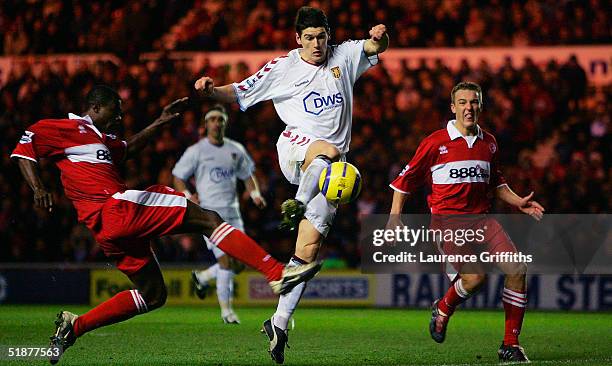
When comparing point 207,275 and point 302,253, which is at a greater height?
point 302,253

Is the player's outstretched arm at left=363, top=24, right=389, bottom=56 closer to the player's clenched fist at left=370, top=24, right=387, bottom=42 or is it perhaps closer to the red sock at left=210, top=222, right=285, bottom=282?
the player's clenched fist at left=370, top=24, right=387, bottom=42

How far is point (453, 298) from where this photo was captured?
928cm

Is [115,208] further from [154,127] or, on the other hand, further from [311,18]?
[311,18]

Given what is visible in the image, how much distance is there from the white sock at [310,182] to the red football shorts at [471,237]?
168 cm

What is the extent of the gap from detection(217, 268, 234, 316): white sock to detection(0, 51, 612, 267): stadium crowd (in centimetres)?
343

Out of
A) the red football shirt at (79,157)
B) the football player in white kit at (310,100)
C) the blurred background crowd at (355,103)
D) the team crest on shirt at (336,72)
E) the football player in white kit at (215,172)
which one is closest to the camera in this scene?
the red football shirt at (79,157)

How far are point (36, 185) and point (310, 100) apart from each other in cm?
232

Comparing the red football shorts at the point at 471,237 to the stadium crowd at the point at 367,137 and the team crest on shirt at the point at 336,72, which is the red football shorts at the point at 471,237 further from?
the stadium crowd at the point at 367,137

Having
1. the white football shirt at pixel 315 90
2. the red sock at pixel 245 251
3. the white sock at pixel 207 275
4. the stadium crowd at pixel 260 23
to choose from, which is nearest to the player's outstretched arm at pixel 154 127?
the white football shirt at pixel 315 90

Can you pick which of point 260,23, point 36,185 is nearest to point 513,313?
point 36,185

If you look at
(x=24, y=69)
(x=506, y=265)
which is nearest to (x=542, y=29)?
(x=24, y=69)

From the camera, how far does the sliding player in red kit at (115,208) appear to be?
287 inches

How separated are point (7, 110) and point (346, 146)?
12.4 metres

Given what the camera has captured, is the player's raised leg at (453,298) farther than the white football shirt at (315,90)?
Yes
